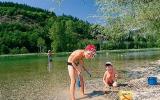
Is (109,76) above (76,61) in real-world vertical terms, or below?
below

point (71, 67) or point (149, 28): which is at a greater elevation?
point (149, 28)

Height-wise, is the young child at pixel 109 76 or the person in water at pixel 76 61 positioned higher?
the person in water at pixel 76 61

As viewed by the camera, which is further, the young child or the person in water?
the young child

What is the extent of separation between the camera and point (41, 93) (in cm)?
1945

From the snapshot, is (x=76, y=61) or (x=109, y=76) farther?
(x=109, y=76)

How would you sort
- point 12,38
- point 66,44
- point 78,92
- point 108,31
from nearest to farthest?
point 78,92, point 108,31, point 66,44, point 12,38

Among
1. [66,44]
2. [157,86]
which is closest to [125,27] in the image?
[157,86]

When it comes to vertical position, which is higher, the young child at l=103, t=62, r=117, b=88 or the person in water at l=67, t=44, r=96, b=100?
the person in water at l=67, t=44, r=96, b=100

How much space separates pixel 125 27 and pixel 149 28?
1877mm

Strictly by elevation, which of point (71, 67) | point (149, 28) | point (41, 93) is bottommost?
point (41, 93)

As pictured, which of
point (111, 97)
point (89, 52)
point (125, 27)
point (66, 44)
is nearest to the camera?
point (89, 52)

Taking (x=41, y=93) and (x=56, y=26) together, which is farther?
(x=56, y=26)

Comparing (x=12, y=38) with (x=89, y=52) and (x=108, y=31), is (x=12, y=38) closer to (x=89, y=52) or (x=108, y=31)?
(x=108, y=31)

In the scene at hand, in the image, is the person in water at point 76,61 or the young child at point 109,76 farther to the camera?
the young child at point 109,76
